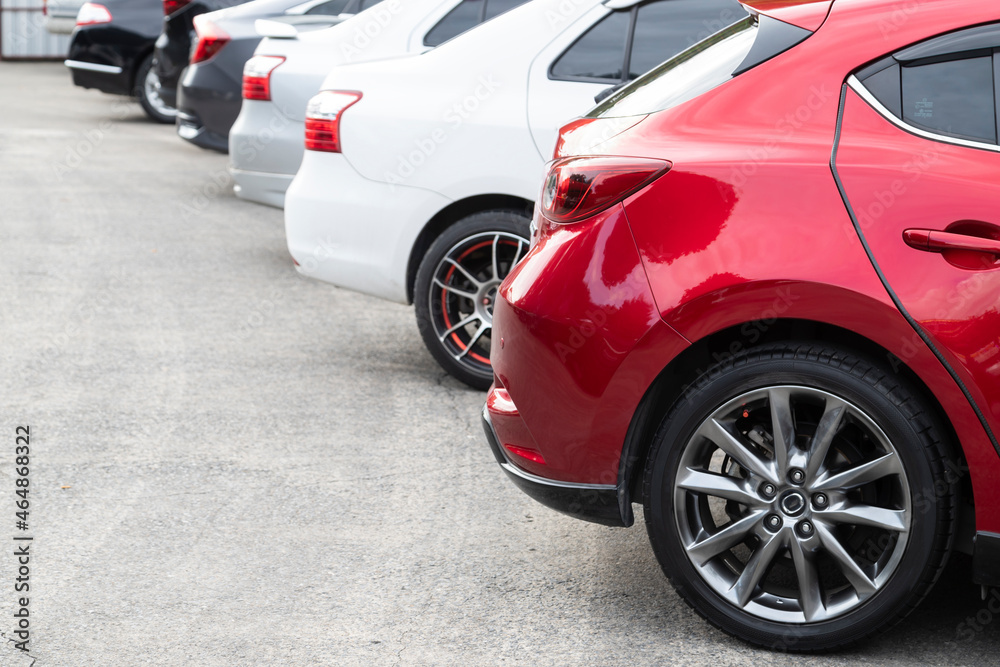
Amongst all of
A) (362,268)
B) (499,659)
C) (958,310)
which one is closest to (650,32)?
(362,268)

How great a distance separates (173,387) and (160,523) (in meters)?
1.50

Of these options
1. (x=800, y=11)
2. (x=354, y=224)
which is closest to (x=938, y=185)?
(x=800, y=11)

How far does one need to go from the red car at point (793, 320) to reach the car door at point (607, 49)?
177 cm

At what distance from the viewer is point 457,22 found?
256 inches

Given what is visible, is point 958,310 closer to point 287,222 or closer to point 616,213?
point 616,213

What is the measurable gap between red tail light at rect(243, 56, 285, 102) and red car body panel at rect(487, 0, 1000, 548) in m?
4.86

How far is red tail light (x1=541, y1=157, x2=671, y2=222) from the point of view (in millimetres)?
3047

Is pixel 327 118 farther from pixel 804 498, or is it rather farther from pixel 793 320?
pixel 804 498

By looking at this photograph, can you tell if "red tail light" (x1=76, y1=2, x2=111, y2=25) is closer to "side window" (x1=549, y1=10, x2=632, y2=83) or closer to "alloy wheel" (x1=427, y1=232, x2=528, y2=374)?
"alloy wheel" (x1=427, y1=232, x2=528, y2=374)

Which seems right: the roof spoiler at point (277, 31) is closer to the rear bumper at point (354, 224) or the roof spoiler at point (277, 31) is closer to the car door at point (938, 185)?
the rear bumper at point (354, 224)

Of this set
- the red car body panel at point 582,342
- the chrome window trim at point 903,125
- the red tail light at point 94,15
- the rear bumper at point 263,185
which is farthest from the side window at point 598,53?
the red tail light at point 94,15

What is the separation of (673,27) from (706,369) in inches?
95.4

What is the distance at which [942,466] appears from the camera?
9.41 ft

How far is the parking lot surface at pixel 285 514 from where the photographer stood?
3.12 metres
